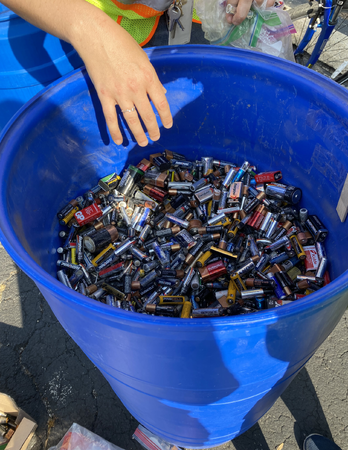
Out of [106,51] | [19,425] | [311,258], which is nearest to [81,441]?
[19,425]

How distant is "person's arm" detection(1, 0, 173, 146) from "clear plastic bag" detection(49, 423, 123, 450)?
2.05m

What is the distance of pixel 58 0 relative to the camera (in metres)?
1.46

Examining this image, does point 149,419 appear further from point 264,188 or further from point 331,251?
point 264,188

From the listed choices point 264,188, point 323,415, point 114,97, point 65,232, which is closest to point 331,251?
point 264,188

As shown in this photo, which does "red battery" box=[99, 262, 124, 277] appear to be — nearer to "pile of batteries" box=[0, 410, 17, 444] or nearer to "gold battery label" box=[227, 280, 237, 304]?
"gold battery label" box=[227, 280, 237, 304]

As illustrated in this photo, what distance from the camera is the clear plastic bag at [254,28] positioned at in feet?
8.85

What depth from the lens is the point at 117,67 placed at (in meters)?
1.40

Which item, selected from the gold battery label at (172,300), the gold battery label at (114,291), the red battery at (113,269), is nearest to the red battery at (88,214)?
the red battery at (113,269)

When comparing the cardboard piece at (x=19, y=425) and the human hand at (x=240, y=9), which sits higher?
the human hand at (x=240, y=9)

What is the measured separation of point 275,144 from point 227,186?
458 mm

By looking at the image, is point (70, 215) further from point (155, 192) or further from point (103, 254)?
point (155, 192)

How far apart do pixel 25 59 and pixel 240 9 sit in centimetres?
169

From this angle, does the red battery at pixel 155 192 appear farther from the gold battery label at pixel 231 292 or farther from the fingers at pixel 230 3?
the fingers at pixel 230 3

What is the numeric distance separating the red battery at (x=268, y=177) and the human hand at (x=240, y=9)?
4.17 feet
